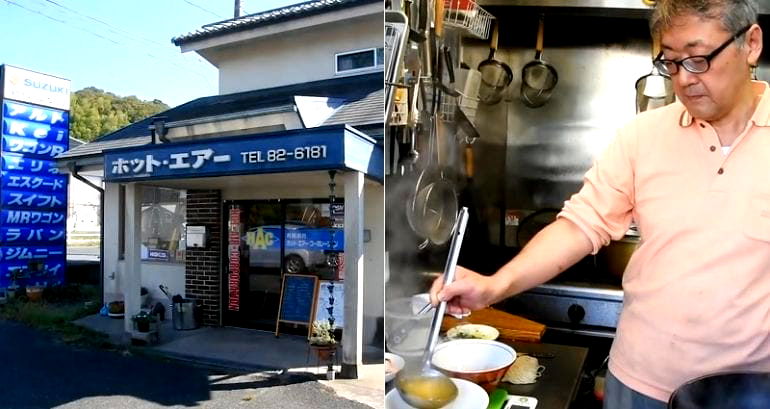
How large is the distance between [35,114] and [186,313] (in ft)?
1.20

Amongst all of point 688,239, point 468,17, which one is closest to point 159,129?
point 468,17

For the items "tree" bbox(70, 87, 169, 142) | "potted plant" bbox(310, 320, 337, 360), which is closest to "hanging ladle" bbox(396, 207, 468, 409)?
"potted plant" bbox(310, 320, 337, 360)

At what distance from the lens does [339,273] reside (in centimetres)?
89

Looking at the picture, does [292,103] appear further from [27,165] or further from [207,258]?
[27,165]

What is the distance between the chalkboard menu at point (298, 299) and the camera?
2.91 ft

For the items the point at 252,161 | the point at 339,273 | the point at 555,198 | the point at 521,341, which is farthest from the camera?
the point at 555,198

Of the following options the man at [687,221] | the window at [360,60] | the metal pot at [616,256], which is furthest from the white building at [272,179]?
the metal pot at [616,256]

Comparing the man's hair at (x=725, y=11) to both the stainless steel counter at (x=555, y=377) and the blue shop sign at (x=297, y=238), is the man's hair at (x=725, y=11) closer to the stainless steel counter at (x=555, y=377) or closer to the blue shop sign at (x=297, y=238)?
the blue shop sign at (x=297, y=238)

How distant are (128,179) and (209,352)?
0.32 metres

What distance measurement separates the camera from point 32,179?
2.85ft

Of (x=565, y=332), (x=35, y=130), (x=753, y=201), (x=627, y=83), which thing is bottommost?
(x=565, y=332)

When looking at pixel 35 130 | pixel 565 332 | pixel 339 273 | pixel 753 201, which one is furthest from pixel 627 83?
pixel 35 130

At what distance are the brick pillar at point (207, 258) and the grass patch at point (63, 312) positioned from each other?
0.48 feet

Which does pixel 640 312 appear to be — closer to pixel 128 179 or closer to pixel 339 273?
pixel 339 273
